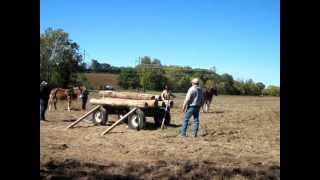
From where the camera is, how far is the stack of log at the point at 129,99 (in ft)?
50.4

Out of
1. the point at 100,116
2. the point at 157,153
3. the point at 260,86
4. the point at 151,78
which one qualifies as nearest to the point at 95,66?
the point at 151,78

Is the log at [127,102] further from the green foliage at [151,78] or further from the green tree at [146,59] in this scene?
the green tree at [146,59]

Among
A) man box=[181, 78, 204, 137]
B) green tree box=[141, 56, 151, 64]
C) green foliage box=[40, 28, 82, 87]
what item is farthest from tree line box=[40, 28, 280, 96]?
man box=[181, 78, 204, 137]

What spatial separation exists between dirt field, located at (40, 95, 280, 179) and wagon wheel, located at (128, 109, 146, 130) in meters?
0.26

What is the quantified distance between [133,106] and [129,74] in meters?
46.4

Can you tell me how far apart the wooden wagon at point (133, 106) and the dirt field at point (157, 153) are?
425 millimetres

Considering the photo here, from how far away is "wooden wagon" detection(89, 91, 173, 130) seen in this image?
15.3 metres

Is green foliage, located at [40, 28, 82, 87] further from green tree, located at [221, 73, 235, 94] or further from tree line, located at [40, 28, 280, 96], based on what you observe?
green tree, located at [221, 73, 235, 94]

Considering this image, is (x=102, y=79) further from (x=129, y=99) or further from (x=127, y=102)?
(x=127, y=102)
